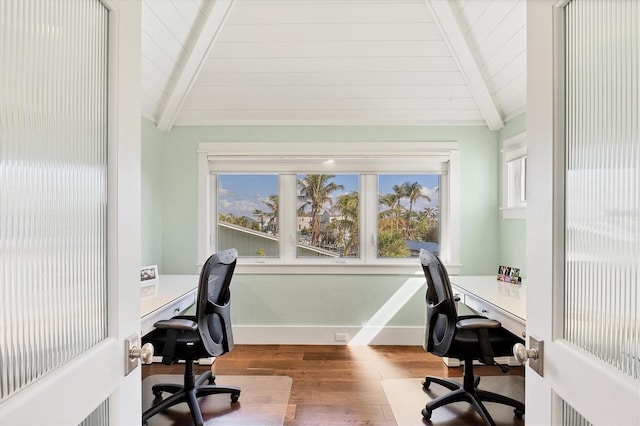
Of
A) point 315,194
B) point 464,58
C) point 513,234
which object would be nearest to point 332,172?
point 315,194

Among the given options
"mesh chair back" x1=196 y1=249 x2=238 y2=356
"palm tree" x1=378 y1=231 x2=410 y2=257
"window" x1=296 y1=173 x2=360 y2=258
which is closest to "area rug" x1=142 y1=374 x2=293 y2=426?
"mesh chair back" x1=196 y1=249 x2=238 y2=356

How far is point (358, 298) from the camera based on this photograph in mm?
3334

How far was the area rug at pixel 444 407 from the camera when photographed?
7.16 ft

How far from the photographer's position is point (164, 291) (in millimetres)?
2564

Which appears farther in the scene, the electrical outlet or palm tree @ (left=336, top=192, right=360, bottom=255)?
palm tree @ (left=336, top=192, right=360, bottom=255)

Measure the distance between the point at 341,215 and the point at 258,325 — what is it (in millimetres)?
1279

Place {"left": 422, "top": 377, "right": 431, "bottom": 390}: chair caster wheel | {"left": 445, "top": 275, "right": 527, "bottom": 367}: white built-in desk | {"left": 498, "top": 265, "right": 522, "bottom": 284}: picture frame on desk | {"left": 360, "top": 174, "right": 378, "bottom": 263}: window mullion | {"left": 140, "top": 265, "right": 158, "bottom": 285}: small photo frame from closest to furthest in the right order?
{"left": 445, "top": 275, "right": 527, "bottom": 367}: white built-in desk < {"left": 422, "top": 377, "right": 431, "bottom": 390}: chair caster wheel < {"left": 140, "top": 265, "right": 158, "bottom": 285}: small photo frame < {"left": 498, "top": 265, "right": 522, "bottom": 284}: picture frame on desk < {"left": 360, "top": 174, "right": 378, "bottom": 263}: window mullion

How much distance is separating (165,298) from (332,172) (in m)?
1.78

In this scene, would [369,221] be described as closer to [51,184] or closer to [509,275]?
[509,275]

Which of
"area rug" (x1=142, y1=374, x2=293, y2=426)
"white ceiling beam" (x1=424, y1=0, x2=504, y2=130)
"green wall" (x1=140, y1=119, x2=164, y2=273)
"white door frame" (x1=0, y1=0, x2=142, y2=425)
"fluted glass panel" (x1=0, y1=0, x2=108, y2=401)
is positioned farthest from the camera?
"green wall" (x1=140, y1=119, x2=164, y2=273)

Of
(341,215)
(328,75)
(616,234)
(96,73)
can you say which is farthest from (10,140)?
(341,215)

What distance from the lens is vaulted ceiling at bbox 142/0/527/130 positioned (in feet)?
7.56

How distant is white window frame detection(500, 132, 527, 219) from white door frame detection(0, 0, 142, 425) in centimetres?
278

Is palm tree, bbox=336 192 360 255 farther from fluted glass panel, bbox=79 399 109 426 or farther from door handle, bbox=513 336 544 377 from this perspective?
fluted glass panel, bbox=79 399 109 426
